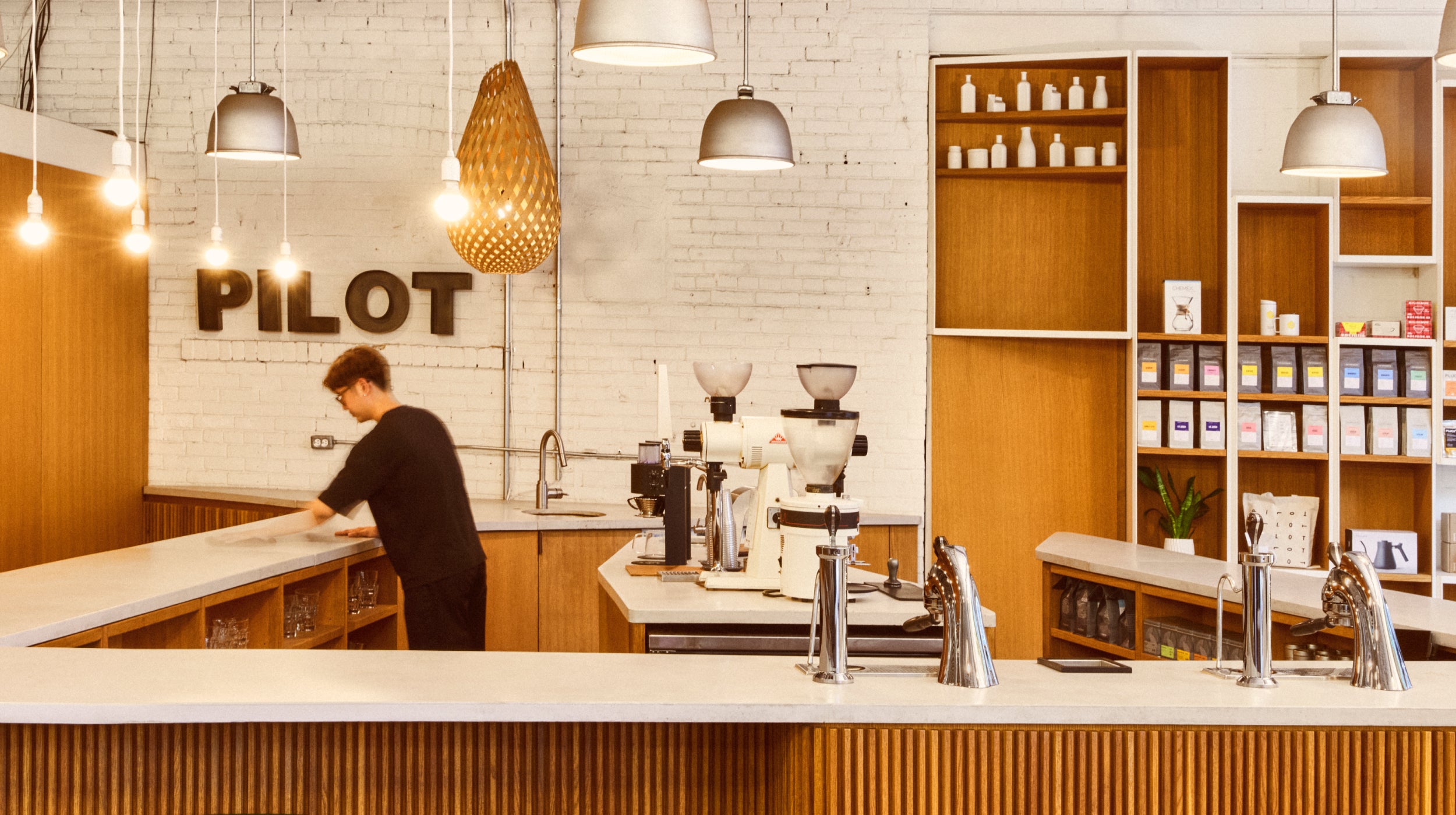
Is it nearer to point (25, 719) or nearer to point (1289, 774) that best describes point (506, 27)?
point (25, 719)

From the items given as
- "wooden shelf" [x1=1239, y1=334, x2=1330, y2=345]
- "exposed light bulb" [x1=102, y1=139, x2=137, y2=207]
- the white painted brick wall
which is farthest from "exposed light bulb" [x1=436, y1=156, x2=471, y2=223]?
"wooden shelf" [x1=1239, y1=334, x2=1330, y2=345]

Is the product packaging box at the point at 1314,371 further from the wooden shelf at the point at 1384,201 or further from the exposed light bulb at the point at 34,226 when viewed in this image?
the exposed light bulb at the point at 34,226

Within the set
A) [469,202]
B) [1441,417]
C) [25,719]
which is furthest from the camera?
[1441,417]

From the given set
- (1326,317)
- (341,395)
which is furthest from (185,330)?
(1326,317)

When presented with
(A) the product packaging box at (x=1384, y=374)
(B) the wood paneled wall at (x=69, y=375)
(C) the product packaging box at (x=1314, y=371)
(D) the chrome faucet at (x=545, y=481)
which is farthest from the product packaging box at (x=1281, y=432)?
(B) the wood paneled wall at (x=69, y=375)

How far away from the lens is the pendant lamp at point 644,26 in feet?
8.35

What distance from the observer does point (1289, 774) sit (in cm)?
207

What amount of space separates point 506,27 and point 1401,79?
4530 millimetres

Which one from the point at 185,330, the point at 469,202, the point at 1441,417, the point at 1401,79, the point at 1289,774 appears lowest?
the point at 1289,774

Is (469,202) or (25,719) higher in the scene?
(469,202)

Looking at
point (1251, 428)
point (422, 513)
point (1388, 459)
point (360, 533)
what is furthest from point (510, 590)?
point (1388, 459)

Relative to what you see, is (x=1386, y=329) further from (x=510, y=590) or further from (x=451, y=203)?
(x=451, y=203)

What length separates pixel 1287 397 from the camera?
5.67m

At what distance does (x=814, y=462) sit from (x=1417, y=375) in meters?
3.88
